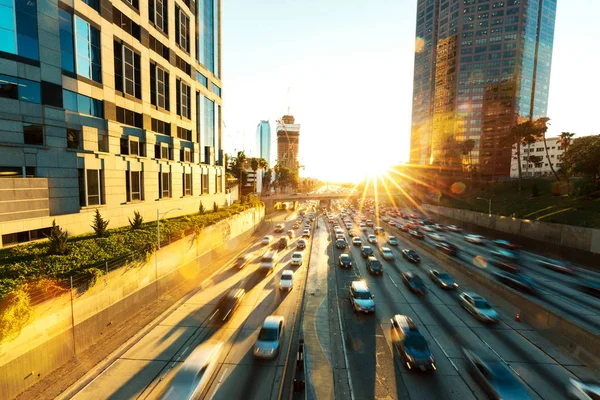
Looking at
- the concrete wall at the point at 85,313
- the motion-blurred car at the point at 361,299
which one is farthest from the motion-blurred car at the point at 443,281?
the concrete wall at the point at 85,313

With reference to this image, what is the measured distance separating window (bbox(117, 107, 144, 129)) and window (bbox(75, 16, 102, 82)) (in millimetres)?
4158

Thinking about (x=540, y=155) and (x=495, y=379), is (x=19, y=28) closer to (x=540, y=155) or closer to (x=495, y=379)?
(x=495, y=379)

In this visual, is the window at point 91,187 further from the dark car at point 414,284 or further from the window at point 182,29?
the dark car at point 414,284

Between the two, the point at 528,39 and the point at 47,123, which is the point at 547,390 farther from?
the point at 528,39

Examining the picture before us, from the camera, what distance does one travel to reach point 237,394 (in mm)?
14617

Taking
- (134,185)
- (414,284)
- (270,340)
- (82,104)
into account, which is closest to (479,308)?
(414,284)

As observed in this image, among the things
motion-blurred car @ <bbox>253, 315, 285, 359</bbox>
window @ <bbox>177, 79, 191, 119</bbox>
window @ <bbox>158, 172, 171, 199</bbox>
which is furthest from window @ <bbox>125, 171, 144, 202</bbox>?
motion-blurred car @ <bbox>253, 315, 285, 359</bbox>

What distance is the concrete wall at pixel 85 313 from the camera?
48.0 feet

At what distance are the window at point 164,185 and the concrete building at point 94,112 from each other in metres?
0.16

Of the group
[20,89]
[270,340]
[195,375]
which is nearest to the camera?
[195,375]

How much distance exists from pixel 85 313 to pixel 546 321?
1310 inches

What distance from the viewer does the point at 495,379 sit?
14.3 metres

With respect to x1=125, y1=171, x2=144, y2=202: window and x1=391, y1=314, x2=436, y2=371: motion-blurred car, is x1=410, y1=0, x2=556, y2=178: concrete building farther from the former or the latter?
x1=125, y1=171, x2=144, y2=202: window

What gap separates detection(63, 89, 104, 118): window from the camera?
88.5 feet
